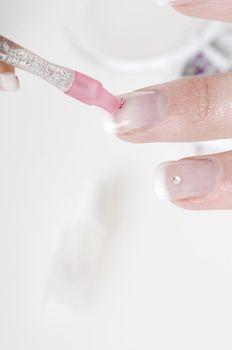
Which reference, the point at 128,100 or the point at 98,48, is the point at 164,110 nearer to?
the point at 128,100

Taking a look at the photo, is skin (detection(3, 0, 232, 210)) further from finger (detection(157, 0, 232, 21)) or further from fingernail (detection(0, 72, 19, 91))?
fingernail (detection(0, 72, 19, 91))

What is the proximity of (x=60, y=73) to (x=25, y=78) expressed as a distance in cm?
48

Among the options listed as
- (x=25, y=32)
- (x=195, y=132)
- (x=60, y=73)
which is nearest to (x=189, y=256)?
(x=195, y=132)

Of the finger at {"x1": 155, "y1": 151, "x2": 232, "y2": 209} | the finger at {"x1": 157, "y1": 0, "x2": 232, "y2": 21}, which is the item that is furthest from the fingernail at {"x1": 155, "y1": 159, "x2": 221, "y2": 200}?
the finger at {"x1": 157, "y1": 0, "x2": 232, "y2": 21}

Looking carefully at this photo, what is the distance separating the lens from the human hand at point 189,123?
1.90 feet

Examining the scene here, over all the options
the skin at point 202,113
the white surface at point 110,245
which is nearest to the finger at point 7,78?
the skin at point 202,113

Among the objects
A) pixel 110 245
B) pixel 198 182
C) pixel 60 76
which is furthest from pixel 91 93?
pixel 110 245

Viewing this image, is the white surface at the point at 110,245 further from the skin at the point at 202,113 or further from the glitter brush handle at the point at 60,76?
the glitter brush handle at the point at 60,76

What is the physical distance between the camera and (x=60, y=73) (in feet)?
1.75

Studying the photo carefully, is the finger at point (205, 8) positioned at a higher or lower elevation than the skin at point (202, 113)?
higher

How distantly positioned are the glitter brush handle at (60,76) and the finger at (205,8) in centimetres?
11

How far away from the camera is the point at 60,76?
535 millimetres

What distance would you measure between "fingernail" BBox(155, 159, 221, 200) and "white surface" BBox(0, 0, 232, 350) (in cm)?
24

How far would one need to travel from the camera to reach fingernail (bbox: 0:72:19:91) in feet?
1.75
